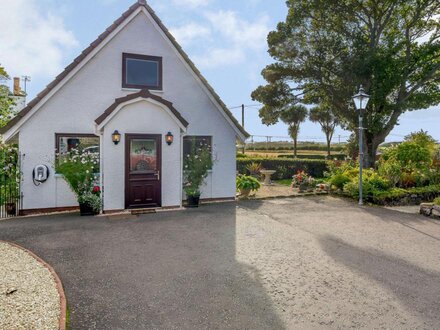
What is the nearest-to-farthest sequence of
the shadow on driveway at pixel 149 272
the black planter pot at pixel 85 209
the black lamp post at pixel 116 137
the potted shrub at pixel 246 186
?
the shadow on driveway at pixel 149 272, the black planter pot at pixel 85 209, the black lamp post at pixel 116 137, the potted shrub at pixel 246 186

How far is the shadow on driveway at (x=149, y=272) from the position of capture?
13.8ft

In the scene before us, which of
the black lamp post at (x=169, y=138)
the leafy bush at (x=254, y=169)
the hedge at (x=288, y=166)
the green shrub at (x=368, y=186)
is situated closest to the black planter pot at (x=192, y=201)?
the black lamp post at (x=169, y=138)

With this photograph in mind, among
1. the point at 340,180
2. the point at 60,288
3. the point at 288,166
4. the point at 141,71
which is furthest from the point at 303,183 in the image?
the point at 60,288

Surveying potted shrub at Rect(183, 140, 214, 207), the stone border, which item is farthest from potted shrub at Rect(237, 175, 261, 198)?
the stone border

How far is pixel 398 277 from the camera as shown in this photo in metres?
5.67

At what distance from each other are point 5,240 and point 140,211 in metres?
4.11

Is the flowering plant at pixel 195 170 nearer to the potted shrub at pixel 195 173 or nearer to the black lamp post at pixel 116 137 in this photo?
the potted shrub at pixel 195 173

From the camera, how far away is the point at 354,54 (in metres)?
18.8

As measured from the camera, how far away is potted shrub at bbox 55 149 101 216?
10430 mm

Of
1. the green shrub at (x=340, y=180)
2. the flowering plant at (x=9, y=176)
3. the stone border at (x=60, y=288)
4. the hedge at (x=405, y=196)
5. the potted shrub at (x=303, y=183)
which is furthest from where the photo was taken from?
the potted shrub at (x=303, y=183)

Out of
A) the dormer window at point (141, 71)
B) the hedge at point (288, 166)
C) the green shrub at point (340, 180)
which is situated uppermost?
the dormer window at point (141, 71)

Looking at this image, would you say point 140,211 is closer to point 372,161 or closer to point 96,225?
point 96,225

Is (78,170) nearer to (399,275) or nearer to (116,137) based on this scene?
(116,137)

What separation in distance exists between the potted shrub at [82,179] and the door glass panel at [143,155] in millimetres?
1405
